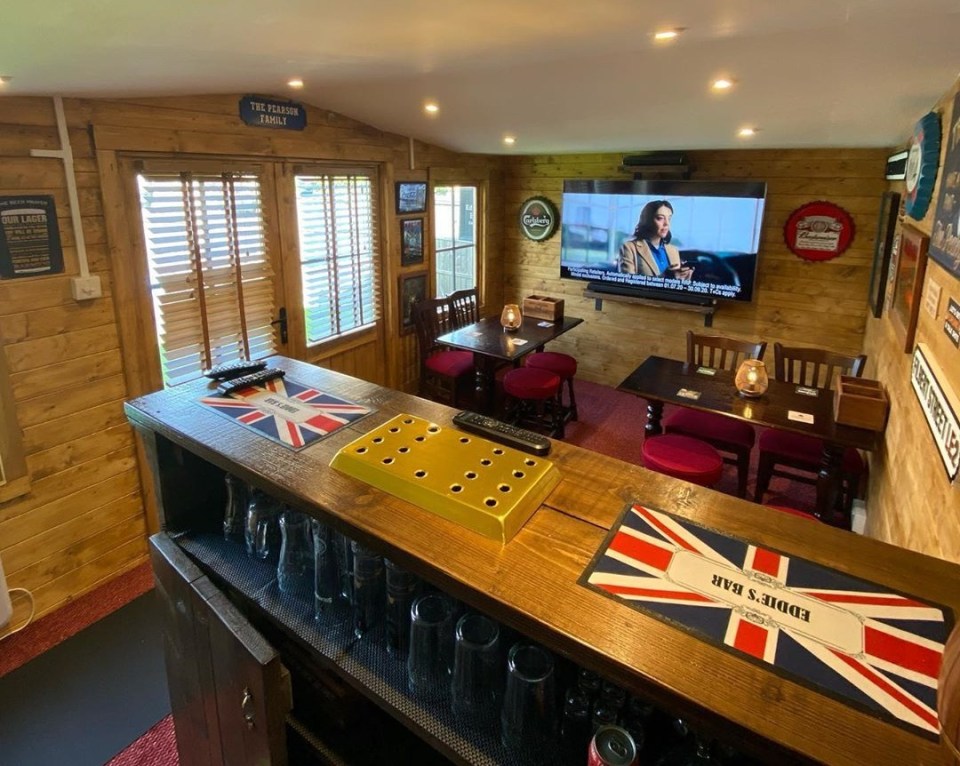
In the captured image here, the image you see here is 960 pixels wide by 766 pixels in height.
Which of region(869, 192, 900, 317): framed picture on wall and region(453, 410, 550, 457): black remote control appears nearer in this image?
region(453, 410, 550, 457): black remote control

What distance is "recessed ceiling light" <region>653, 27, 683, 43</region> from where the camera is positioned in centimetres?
175

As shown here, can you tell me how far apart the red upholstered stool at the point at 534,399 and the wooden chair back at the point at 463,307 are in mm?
670

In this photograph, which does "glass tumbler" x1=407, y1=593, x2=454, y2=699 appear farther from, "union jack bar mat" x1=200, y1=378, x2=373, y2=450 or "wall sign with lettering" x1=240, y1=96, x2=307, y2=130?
"wall sign with lettering" x1=240, y1=96, x2=307, y2=130

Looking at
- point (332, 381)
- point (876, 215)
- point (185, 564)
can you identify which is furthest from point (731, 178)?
point (185, 564)

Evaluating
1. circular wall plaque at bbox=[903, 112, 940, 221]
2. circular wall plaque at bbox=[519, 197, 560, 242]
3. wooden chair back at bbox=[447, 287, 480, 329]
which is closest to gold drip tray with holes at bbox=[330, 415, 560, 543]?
circular wall plaque at bbox=[903, 112, 940, 221]

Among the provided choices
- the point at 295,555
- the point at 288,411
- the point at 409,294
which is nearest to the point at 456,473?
the point at 295,555

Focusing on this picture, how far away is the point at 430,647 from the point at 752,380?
2.52 metres

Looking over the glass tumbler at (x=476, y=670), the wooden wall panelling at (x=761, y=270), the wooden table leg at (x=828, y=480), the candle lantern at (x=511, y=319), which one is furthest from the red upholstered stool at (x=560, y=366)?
the glass tumbler at (x=476, y=670)

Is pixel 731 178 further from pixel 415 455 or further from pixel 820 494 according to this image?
pixel 415 455

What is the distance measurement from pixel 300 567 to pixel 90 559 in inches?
82.8

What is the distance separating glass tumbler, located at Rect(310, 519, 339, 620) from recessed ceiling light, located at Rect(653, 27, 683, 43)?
167 centimetres

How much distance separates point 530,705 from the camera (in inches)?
38.5

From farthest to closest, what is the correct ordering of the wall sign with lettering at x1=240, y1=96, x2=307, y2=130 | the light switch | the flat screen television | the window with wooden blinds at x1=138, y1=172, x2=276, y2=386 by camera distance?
the flat screen television
the wall sign with lettering at x1=240, y1=96, x2=307, y2=130
the window with wooden blinds at x1=138, y1=172, x2=276, y2=386
the light switch

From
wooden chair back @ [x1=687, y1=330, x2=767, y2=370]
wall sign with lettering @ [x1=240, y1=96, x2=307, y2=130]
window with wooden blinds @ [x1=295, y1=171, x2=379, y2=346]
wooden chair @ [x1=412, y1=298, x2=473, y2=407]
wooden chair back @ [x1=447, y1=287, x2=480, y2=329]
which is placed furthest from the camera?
wooden chair back @ [x1=447, y1=287, x2=480, y2=329]
